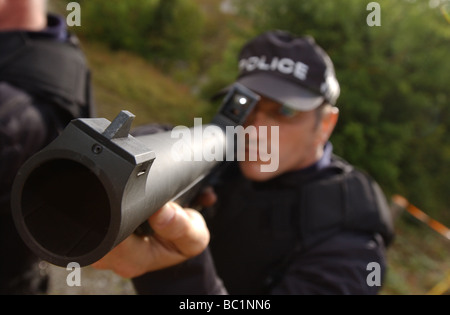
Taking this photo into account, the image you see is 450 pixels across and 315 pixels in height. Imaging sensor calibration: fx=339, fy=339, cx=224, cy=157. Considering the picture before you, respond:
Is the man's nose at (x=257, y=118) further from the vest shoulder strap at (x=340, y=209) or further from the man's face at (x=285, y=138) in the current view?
the vest shoulder strap at (x=340, y=209)

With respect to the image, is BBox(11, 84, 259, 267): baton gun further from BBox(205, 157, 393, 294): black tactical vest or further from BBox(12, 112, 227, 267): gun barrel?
BBox(205, 157, 393, 294): black tactical vest

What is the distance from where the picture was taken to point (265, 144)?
6.31ft

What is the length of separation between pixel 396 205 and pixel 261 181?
19.8 ft

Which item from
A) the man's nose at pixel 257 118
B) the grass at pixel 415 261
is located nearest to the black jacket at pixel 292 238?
the man's nose at pixel 257 118

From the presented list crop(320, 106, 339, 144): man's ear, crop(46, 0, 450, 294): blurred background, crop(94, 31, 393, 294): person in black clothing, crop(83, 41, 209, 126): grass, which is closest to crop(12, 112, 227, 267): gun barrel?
crop(94, 31, 393, 294): person in black clothing

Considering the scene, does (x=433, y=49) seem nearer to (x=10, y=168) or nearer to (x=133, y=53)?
(x=10, y=168)

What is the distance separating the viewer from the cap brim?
6.45 ft

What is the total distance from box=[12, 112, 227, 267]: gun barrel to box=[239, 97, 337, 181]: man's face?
3.20 feet

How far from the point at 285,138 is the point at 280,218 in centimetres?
47

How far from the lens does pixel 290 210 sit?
6.45ft

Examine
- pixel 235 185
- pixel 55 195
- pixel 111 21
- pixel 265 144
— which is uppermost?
pixel 55 195

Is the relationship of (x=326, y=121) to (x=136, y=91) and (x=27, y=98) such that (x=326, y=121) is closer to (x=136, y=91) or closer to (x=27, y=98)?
(x=27, y=98)

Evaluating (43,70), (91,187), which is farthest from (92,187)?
(43,70)

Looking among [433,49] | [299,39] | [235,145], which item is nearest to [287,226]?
[235,145]
